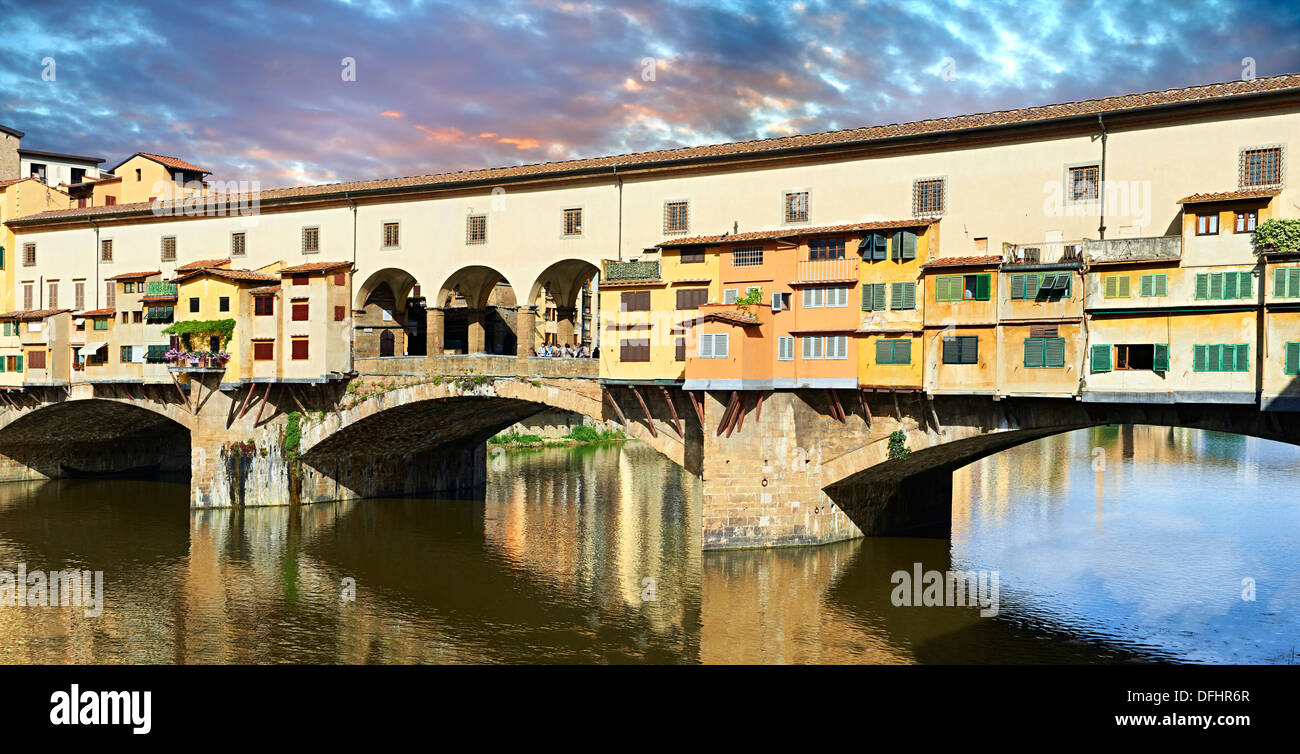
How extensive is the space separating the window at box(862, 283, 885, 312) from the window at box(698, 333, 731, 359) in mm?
4605

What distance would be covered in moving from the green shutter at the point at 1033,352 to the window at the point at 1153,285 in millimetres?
3027

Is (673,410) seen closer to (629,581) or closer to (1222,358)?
(629,581)

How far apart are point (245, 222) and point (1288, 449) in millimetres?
68285

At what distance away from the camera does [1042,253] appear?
1196 inches

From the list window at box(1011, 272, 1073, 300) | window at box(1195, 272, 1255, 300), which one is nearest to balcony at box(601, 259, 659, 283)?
window at box(1011, 272, 1073, 300)

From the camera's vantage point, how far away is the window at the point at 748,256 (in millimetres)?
34719

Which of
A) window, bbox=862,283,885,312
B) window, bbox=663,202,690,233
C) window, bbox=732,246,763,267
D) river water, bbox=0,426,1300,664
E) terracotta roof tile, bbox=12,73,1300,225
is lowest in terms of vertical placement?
river water, bbox=0,426,1300,664

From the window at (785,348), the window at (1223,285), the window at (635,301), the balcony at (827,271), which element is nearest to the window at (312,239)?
the window at (635,301)

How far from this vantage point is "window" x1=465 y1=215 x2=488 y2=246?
42031 millimetres

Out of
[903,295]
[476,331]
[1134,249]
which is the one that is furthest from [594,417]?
[1134,249]

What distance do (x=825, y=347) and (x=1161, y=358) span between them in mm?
10032

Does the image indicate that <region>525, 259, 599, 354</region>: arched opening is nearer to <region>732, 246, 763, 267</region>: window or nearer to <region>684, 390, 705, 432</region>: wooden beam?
<region>732, 246, 763, 267</region>: window
